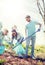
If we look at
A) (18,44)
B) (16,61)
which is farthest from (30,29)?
(16,61)

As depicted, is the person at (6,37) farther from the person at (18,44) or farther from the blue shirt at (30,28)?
the blue shirt at (30,28)

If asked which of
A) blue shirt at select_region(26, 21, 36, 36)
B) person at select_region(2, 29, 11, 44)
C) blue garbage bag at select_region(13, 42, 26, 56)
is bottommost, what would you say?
blue garbage bag at select_region(13, 42, 26, 56)

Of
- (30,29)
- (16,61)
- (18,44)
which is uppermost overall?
(30,29)

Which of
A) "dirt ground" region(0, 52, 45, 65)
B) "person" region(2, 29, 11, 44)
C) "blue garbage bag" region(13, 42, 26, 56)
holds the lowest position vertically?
"dirt ground" region(0, 52, 45, 65)

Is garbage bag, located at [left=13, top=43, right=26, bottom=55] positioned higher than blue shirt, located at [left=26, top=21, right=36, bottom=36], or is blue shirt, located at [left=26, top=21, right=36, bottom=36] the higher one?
blue shirt, located at [left=26, top=21, right=36, bottom=36]

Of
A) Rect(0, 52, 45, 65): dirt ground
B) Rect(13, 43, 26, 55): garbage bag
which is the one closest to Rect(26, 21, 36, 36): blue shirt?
Rect(13, 43, 26, 55): garbage bag

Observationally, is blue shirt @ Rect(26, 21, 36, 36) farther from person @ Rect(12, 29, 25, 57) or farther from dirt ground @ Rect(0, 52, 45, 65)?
dirt ground @ Rect(0, 52, 45, 65)

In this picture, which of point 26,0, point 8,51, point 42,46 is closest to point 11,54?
point 8,51

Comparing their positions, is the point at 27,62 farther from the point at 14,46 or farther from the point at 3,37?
the point at 3,37

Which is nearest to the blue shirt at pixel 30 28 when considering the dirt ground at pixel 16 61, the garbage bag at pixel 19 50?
the garbage bag at pixel 19 50

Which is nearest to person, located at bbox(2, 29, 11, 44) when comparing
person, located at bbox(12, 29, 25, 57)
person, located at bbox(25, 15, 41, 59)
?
person, located at bbox(12, 29, 25, 57)

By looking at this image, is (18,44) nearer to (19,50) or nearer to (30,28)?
(19,50)

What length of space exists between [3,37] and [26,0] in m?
0.38

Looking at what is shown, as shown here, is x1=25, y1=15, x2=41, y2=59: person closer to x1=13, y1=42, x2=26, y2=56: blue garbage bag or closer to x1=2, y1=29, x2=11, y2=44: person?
x1=13, y1=42, x2=26, y2=56: blue garbage bag
